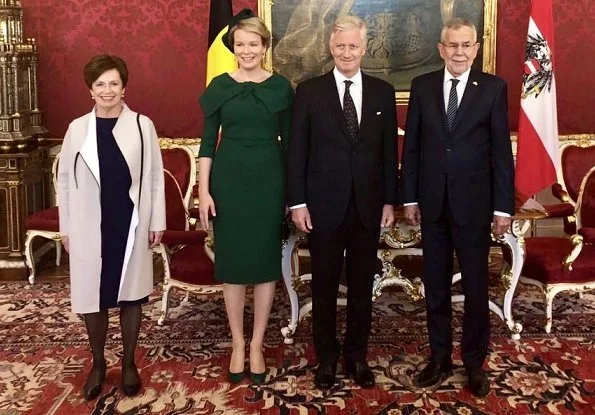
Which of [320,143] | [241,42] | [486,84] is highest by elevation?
[241,42]

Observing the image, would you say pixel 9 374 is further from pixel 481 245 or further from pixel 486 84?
pixel 486 84

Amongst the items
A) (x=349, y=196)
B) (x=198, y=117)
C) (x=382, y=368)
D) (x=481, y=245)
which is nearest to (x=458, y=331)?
(x=382, y=368)

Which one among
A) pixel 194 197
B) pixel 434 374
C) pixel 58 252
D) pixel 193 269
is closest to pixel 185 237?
pixel 193 269

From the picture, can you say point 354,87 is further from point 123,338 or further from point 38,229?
point 38,229

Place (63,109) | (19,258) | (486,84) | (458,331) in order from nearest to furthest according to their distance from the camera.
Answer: (486,84)
(458,331)
(19,258)
(63,109)

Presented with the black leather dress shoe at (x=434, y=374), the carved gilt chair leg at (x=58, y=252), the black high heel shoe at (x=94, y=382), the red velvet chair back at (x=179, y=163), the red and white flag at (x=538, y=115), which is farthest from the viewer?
the carved gilt chair leg at (x=58, y=252)

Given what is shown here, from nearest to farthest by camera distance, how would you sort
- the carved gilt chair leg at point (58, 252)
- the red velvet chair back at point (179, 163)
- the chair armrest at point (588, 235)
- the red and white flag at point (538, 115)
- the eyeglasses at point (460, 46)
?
the eyeglasses at point (460, 46)
the chair armrest at point (588, 235)
the red and white flag at point (538, 115)
the red velvet chair back at point (179, 163)
the carved gilt chair leg at point (58, 252)

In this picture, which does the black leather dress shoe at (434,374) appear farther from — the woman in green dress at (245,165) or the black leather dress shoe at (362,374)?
the woman in green dress at (245,165)

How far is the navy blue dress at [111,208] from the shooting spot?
286 cm

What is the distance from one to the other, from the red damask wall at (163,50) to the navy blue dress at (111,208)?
3.09 m

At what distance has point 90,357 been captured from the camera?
3.59 meters

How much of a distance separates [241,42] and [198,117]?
3.13 metres

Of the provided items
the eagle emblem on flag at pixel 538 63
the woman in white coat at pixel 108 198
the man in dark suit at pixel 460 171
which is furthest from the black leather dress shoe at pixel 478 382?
the eagle emblem on flag at pixel 538 63

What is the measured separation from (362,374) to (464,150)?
43.1 inches
